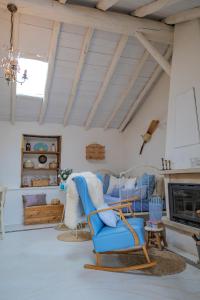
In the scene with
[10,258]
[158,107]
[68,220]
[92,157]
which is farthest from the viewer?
[92,157]

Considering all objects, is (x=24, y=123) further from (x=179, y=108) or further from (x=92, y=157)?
(x=179, y=108)

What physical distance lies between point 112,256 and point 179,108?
2.40 m

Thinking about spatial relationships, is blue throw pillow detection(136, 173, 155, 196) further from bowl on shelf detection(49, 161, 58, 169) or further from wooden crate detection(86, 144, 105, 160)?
bowl on shelf detection(49, 161, 58, 169)

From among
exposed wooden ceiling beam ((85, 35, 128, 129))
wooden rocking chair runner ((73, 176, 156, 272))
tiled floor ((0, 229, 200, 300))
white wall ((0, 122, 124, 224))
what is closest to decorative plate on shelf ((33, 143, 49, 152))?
white wall ((0, 122, 124, 224))

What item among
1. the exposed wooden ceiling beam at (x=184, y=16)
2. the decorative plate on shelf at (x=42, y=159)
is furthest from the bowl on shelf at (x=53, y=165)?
the exposed wooden ceiling beam at (x=184, y=16)

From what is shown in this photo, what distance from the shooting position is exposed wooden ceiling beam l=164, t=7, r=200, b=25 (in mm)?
3428

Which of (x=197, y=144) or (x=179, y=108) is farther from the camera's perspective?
(x=179, y=108)

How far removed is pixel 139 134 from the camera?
6051 mm

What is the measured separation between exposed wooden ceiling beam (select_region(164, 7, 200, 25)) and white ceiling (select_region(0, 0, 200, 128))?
0.09 m

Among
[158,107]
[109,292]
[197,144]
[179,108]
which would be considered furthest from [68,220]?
[158,107]

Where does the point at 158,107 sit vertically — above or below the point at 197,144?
above

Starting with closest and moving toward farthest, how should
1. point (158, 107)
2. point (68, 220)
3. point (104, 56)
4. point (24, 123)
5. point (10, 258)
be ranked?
1. point (10, 258)
2. point (68, 220)
3. point (104, 56)
4. point (158, 107)
5. point (24, 123)

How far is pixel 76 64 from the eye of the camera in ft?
15.0

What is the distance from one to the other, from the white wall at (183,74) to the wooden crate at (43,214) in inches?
120
